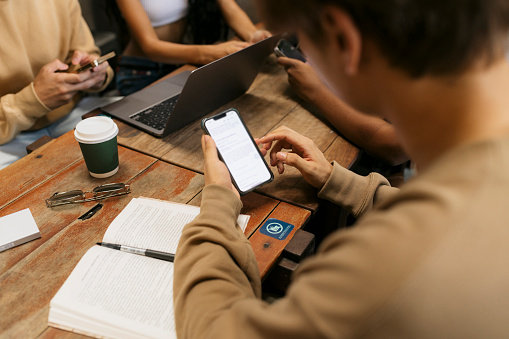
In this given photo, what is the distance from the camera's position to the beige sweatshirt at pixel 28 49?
1321 millimetres

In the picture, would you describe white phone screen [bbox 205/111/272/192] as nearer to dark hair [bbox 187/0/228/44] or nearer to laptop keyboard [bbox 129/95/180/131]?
laptop keyboard [bbox 129/95/180/131]

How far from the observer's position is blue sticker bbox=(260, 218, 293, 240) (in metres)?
0.90

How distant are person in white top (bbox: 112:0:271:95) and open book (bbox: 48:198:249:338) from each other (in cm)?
98

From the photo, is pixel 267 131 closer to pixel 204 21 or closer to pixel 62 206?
pixel 62 206

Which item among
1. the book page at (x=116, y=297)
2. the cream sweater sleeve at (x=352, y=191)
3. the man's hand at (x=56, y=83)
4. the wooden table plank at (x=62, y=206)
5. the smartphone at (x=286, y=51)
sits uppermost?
the man's hand at (x=56, y=83)

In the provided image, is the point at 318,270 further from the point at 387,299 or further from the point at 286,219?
the point at 286,219

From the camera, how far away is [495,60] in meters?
0.47

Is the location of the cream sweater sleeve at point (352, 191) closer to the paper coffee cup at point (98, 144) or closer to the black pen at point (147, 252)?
the black pen at point (147, 252)

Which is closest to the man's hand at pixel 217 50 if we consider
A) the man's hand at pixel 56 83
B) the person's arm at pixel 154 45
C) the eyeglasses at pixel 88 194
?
the person's arm at pixel 154 45

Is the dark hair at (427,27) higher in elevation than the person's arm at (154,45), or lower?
higher

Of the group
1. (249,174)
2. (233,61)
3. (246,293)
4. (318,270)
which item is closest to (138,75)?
(233,61)

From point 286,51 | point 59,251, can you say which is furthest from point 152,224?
point 286,51

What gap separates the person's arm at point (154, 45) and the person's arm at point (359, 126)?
1.50 ft

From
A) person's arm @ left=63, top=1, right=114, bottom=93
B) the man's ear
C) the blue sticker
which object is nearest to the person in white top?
person's arm @ left=63, top=1, right=114, bottom=93
